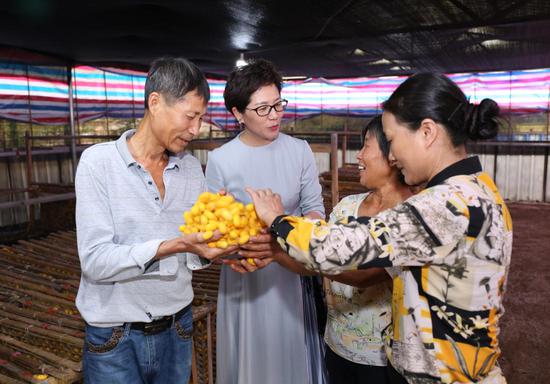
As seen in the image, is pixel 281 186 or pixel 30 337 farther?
pixel 30 337

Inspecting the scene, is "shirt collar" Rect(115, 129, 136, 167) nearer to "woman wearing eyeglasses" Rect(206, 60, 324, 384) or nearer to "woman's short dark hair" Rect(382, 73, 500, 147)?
"woman wearing eyeglasses" Rect(206, 60, 324, 384)

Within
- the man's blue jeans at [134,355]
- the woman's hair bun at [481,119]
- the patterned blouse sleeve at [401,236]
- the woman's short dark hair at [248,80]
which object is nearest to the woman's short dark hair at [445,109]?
the woman's hair bun at [481,119]

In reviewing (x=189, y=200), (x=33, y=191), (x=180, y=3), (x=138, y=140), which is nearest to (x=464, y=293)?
(x=189, y=200)

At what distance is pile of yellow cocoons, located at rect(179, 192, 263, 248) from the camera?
158 cm

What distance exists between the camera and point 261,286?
7.46 ft

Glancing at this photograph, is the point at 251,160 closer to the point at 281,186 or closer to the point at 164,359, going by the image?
the point at 281,186

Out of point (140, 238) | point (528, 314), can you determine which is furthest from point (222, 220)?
point (528, 314)

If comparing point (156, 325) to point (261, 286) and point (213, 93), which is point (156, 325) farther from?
point (213, 93)

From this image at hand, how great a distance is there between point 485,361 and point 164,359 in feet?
3.74

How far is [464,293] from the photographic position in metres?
1.26

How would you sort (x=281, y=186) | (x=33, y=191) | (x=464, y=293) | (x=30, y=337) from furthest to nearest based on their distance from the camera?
(x=33, y=191) < (x=30, y=337) < (x=281, y=186) < (x=464, y=293)

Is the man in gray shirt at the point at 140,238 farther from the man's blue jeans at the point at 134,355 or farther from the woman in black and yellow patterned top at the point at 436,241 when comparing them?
the woman in black and yellow patterned top at the point at 436,241

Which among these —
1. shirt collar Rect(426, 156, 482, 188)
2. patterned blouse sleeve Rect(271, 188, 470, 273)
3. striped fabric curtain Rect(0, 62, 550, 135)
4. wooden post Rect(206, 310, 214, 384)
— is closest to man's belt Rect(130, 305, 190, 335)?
patterned blouse sleeve Rect(271, 188, 470, 273)

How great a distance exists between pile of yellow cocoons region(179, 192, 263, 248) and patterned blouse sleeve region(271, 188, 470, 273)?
0.44 m
